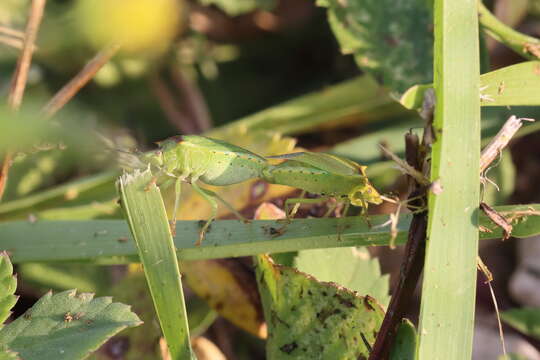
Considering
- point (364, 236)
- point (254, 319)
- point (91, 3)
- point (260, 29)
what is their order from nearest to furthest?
point (364, 236), point (254, 319), point (91, 3), point (260, 29)

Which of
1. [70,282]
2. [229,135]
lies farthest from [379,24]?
[70,282]

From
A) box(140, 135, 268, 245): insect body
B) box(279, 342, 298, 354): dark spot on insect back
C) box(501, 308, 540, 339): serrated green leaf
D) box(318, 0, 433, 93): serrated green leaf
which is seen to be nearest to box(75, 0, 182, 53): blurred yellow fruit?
box(318, 0, 433, 93): serrated green leaf

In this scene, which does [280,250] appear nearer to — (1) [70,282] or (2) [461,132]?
(2) [461,132]

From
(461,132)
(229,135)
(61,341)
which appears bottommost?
(61,341)

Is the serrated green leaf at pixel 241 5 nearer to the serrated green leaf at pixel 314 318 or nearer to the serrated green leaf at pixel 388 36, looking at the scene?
the serrated green leaf at pixel 388 36

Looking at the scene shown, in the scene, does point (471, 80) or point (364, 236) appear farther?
point (364, 236)

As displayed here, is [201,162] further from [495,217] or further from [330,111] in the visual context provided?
[330,111]

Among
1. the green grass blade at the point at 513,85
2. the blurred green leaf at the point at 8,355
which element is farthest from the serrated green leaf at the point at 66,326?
the green grass blade at the point at 513,85
